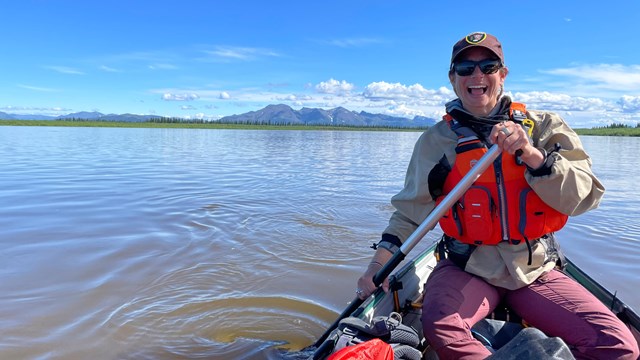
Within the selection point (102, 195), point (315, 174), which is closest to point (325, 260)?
point (102, 195)

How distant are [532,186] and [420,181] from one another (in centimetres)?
77

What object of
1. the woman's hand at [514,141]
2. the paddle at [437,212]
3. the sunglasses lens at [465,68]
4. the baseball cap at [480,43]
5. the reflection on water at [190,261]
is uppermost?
the baseball cap at [480,43]

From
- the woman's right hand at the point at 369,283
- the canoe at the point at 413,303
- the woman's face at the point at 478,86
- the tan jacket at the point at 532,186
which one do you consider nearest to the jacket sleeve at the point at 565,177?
the tan jacket at the point at 532,186

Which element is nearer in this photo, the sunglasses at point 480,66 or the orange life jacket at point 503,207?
the orange life jacket at point 503,207

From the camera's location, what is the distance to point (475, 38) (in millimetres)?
3076

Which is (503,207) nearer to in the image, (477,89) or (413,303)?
(477,89)

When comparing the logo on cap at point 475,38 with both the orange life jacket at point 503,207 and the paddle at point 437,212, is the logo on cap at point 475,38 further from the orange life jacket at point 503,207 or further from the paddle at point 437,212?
the paddle at point 437,212

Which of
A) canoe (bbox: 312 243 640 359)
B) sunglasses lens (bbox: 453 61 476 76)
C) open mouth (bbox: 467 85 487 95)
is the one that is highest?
sunglasses lens (bbox: 453 61 476 76)

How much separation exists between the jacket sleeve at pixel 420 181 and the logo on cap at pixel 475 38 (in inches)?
24.5

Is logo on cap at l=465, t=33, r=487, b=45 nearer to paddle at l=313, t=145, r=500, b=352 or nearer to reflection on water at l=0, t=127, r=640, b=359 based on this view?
paddle at l=313, t=145, r=500, b=352

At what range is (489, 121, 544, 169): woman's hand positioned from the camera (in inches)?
103

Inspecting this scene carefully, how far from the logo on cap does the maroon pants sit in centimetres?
153

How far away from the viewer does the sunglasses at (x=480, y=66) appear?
305 cm

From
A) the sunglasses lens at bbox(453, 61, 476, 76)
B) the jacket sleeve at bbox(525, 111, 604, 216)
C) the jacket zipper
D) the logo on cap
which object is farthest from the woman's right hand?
the logo on cap
